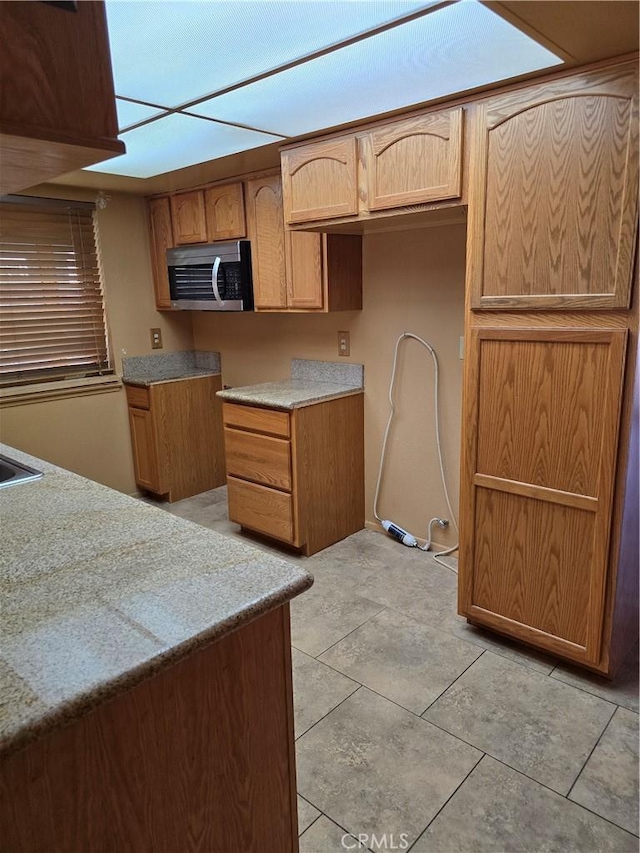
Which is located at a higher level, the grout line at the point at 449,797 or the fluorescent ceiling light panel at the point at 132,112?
the fluorescent ceiling light panel at the point at 132,112

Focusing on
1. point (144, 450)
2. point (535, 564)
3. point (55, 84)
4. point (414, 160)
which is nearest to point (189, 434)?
point (144, 450)

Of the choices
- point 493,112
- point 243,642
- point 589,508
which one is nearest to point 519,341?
point 589,508

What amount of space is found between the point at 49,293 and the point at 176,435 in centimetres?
122

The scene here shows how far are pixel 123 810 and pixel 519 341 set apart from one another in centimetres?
179

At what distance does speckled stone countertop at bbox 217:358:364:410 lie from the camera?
310cm

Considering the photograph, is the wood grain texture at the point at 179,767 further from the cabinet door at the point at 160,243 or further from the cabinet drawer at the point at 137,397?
the cabinet door at the point at 160,243

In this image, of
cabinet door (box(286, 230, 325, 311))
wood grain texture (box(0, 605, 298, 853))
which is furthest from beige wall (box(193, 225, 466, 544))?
wood grain texture (box(0, 605, 298, 853))

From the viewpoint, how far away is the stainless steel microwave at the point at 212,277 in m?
3.46

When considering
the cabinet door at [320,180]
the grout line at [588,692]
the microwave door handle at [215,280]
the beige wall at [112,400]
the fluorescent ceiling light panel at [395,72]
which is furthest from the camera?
the beige wall at [112,400]

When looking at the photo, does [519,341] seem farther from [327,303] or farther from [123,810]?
[123,810]

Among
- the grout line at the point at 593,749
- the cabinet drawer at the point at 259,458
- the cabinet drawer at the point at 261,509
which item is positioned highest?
the cabinet drawer at the point at 259,458

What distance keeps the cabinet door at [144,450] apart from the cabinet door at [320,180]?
183 cm

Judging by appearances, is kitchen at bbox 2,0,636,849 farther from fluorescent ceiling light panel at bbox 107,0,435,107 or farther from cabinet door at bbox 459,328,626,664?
fluorescent ceiling light panel at bbox 107,0,435,107

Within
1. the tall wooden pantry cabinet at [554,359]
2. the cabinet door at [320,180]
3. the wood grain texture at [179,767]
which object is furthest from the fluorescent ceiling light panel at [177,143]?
the wood grain texture at [179,767]
